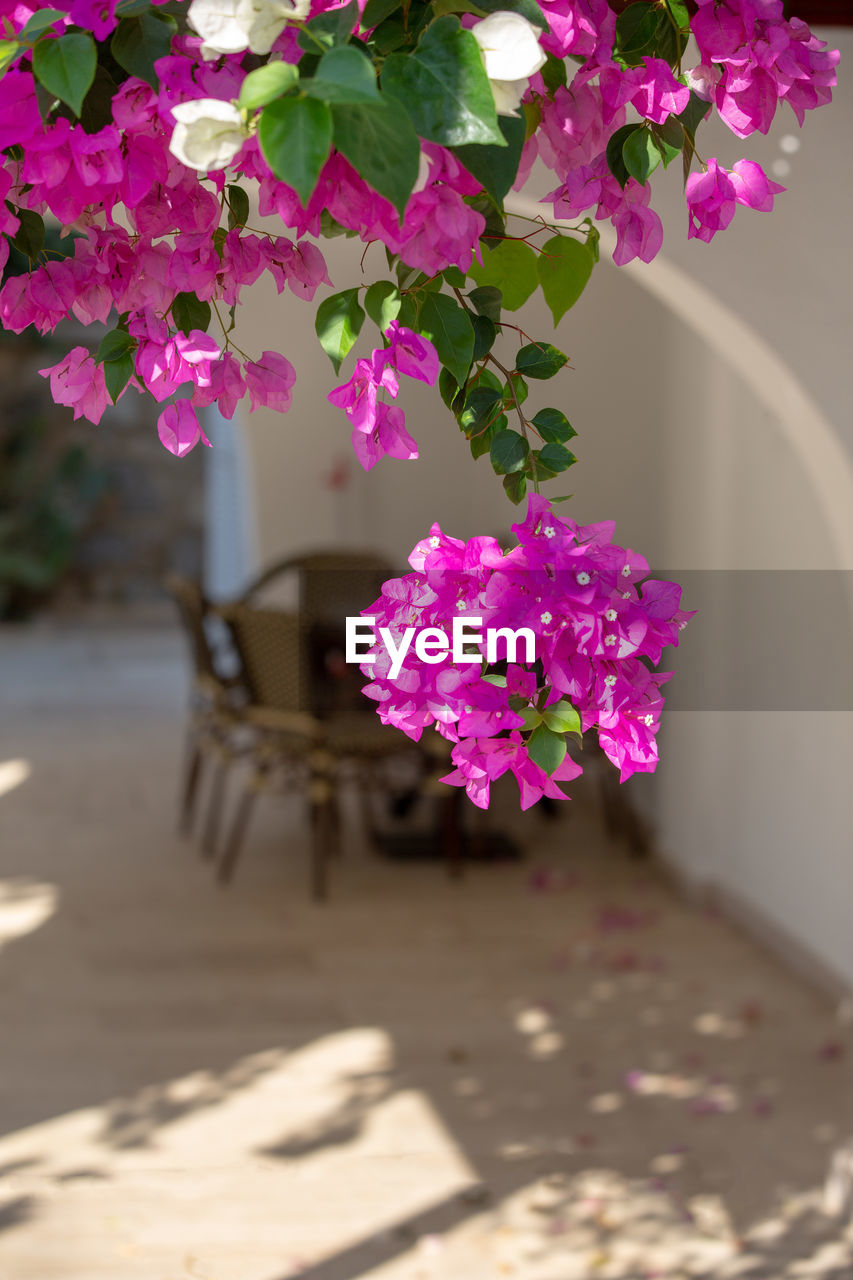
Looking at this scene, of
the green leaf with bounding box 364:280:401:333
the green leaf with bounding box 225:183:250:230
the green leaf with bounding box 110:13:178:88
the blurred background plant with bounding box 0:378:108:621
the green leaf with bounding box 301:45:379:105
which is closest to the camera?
the green leaf with bounding box 301:45:379:105

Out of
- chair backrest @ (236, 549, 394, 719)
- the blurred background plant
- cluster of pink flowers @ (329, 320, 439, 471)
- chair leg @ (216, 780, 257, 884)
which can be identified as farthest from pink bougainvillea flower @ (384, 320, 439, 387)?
the blurred background plant

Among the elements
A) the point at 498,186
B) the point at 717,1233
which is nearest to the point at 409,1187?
the point at 717,1233

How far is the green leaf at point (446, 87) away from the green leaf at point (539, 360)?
0.24 meters

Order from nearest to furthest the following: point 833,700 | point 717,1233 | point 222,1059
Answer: point 717,1233, point 222,1059, point 833,700

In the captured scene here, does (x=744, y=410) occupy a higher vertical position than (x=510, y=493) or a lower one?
higher

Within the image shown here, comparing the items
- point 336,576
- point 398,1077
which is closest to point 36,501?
point 336,576

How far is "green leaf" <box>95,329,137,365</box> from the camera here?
0.78 m

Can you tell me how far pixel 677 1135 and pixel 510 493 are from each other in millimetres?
2315

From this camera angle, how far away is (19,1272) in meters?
2.26

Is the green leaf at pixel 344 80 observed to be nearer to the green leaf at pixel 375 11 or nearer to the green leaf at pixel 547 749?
the green leaf at pixel 375 11

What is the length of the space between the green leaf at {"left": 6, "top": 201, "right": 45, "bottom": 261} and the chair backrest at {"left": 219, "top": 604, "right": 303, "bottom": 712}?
11.1 ft

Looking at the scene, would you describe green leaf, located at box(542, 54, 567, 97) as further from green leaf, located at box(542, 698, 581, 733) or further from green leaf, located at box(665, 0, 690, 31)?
green leaf, located at box(542, 698, 581, 733)

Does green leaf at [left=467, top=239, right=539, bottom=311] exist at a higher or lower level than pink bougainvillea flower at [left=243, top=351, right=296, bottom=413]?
higher

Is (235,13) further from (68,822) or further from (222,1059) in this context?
(68,822)
